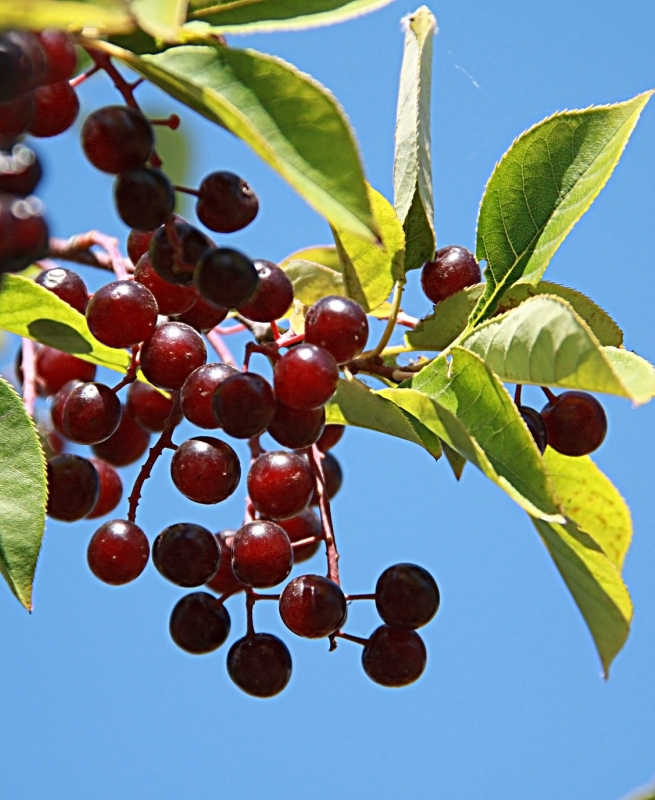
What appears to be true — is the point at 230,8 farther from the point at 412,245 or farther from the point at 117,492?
the point at 117,492

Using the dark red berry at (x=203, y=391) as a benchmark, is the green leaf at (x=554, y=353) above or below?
above

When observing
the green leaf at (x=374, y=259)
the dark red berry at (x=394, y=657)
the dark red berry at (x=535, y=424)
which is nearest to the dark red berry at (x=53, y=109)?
the green leaf at (x=374, y=259)

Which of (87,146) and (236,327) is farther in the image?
(236,327)

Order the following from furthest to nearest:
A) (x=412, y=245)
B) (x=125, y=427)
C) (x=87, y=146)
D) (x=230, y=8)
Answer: (x=125, y=427), (x=412, y=245), (x=230, y=8), (x=87, y=146)

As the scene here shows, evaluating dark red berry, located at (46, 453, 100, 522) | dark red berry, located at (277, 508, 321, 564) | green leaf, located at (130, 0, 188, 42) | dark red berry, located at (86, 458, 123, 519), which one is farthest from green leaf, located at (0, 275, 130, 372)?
green leaf, located at (130, 0, 188, 42)

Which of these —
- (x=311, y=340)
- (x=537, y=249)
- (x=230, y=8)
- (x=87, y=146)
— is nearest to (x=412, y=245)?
(x=537, y=249)

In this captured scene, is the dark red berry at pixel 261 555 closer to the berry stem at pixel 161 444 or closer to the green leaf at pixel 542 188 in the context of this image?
the berry stem at pixel 161 444

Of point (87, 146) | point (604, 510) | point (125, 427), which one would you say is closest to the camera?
point (87, 146)

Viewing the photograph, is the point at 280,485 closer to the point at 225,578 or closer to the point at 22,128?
the point at 225,578
